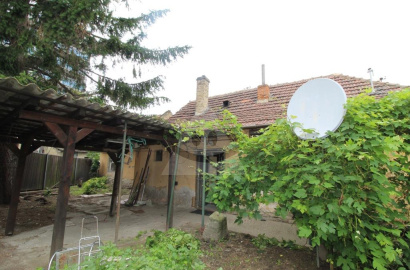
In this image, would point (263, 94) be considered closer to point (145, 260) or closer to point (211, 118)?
point (211, 118)

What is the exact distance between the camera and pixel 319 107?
9.55 feet

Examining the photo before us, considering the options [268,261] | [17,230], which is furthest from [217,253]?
[17,230]

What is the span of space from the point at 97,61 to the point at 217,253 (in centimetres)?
757

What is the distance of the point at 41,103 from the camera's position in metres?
3.20

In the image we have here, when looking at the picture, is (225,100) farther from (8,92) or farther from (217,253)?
(8,92)

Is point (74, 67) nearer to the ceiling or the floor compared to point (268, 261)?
nearer to the ceiling

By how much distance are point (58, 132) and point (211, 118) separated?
557 cm

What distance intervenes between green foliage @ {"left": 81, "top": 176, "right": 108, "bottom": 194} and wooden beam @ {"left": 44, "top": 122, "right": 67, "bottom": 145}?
10.3 m

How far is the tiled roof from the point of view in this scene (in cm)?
648

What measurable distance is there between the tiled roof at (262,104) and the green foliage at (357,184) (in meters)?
2.95

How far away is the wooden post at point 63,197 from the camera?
3451 mm

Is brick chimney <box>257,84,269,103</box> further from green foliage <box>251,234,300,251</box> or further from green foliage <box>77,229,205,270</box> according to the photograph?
green foliage <box>77,229,205,270</box>

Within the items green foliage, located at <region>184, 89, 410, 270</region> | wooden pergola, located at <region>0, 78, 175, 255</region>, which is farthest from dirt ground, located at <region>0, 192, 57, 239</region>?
green foliage, located at <region>184, 89, 410, 270</region>

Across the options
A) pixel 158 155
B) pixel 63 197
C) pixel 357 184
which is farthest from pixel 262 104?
pixel 63 197
